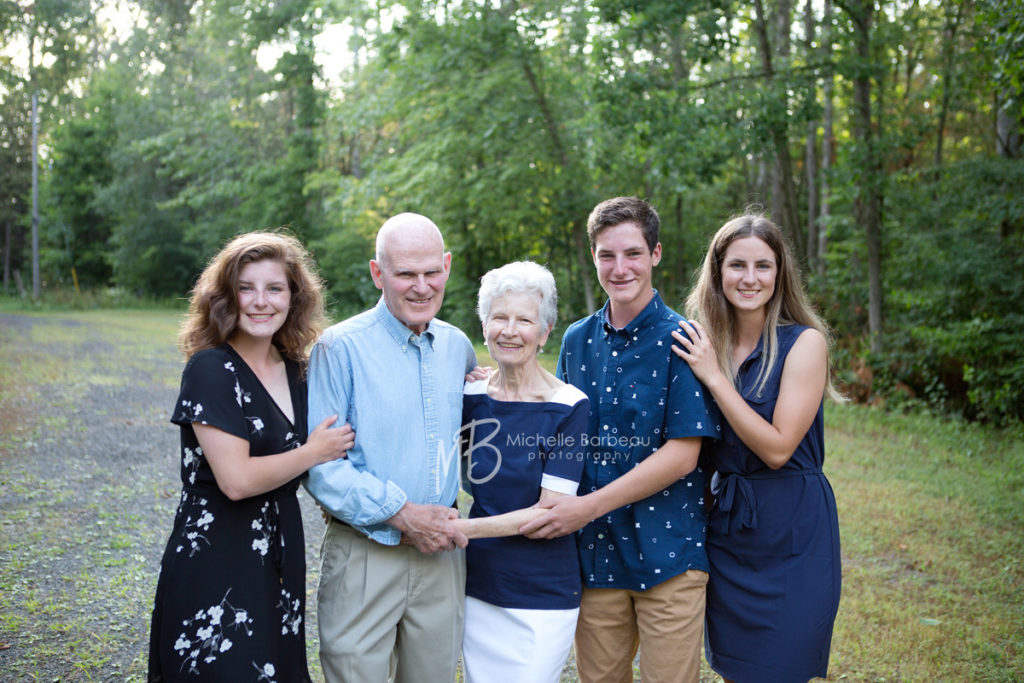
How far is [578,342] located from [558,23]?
1379 cm

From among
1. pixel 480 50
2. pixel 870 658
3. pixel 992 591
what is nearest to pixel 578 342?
pixel 870 658

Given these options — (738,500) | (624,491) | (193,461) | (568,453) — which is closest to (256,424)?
(193,461)

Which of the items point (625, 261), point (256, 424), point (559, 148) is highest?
point (559, 148)

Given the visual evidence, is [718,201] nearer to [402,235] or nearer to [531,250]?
[531,250]

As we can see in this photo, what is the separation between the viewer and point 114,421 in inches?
374

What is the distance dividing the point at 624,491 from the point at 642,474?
8cm

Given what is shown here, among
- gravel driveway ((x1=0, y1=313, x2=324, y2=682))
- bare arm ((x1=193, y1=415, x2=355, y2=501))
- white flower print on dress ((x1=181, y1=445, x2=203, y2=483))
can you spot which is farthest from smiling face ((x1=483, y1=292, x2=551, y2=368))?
gravel driveway ((x1=0, y1=313, x2=324, y2=682))

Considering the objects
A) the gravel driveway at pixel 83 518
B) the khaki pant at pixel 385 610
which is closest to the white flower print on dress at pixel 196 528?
the khaki pant at pixel 385 610

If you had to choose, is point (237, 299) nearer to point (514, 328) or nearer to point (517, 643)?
point (514, 328)

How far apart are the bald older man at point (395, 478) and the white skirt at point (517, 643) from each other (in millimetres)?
92

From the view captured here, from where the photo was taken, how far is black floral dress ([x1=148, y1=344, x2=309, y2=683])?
235 centimetres

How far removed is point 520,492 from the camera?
2.49 metres

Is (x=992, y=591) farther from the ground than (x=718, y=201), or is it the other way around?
(x=718, y=201)

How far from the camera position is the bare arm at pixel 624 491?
2.41 m
